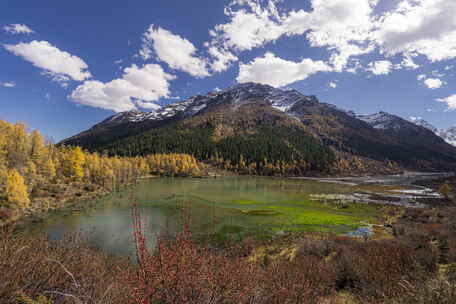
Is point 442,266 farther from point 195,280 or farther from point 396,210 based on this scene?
point 396,210

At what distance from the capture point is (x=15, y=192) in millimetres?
34938

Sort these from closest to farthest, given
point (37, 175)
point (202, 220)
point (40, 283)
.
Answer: point (40, 283), point (202, 220), point (37, 175)

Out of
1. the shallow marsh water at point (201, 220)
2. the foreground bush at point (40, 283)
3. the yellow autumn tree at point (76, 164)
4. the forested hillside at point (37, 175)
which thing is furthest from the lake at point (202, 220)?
the yellow autumn tree at point (76, 164)

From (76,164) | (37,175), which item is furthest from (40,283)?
(76,164)

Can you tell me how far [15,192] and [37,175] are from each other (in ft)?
57.5

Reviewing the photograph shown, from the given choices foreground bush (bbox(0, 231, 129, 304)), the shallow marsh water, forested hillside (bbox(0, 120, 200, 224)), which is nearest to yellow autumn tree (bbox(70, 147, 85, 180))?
forested hillside (bbox(0, 120, 200, 224))

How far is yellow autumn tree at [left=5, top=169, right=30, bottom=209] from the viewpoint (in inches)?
1360

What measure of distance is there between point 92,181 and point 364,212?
247 ft

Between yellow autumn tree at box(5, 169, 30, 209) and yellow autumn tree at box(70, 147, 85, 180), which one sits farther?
yellow autumn tree at box(70, 147, 85, 180)

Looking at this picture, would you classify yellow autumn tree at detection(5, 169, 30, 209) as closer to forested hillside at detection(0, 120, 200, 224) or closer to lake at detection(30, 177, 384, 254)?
forested hillside at detection(0, 120, 200, 224)

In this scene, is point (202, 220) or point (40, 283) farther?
point (202, 220)

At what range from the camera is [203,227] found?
29.0 meters

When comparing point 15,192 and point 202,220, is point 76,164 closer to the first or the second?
point 15,192

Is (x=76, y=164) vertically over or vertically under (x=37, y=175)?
over
